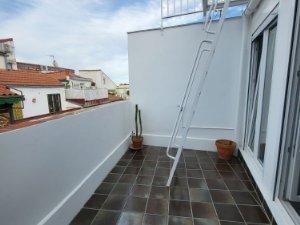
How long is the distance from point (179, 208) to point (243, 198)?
770 mm

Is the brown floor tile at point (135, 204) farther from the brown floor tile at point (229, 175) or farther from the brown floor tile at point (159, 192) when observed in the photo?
the brown floor tile at point (229, 175)

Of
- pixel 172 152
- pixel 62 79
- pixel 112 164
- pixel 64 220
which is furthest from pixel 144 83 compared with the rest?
pixel 62 79

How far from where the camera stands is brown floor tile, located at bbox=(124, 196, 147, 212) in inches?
74.6

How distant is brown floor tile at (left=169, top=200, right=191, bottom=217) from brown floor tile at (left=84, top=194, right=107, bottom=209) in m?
0.77

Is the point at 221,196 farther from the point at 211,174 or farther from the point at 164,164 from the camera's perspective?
the point at 164,164

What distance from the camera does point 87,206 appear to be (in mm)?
1943

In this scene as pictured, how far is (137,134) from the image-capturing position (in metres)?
3.72

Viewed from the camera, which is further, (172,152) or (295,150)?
(172,152)

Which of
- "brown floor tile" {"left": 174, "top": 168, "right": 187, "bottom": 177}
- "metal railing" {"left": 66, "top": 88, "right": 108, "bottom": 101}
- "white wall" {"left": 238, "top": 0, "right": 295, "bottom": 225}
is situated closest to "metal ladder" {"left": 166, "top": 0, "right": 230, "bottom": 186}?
"brown floor tile" {"left": 174, "top": 168, "right": 187, "bottom": 177}

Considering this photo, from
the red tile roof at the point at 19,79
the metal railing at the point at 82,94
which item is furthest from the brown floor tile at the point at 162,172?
the metal railing at the point at 82,94

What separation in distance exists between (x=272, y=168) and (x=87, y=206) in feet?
6.31

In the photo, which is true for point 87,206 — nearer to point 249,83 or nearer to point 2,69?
point 249,83

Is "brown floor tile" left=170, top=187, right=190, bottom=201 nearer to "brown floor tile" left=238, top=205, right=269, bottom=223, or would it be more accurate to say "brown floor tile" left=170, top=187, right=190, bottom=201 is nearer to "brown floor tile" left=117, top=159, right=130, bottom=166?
"brown floor tile" left=238, top=205, right=269, bottom=223

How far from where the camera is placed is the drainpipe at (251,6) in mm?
2396
